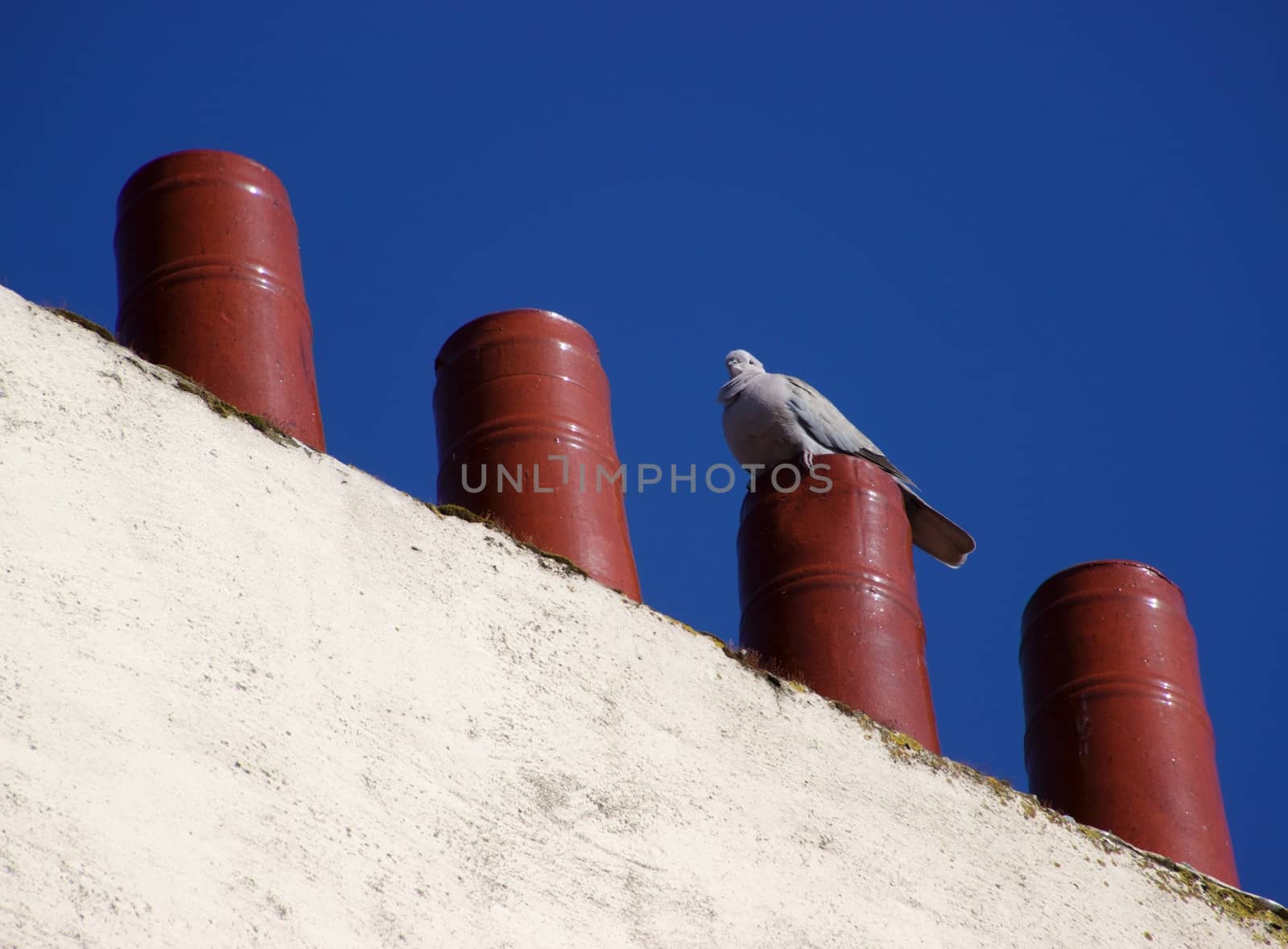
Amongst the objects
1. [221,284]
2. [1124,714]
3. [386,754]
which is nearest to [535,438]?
[221,284]

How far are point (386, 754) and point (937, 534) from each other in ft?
11.7

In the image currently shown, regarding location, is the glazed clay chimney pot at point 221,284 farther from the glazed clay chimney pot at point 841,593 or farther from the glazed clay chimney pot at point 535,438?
the glazed clay chimney pot at point 841,593

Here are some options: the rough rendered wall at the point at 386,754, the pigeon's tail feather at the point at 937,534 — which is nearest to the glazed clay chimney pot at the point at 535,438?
the rough rendered wall at the point at 386,754

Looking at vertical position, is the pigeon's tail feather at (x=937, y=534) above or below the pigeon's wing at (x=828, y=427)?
below

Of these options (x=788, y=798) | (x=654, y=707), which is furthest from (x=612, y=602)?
(x=788, y=798)

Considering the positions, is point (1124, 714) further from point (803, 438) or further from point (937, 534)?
point (803, 438)

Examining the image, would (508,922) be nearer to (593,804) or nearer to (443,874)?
(443,874)

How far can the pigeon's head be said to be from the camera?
29.5ft

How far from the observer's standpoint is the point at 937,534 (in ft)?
26.0

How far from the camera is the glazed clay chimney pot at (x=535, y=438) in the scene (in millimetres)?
6578

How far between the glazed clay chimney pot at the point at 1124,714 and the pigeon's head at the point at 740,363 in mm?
1896

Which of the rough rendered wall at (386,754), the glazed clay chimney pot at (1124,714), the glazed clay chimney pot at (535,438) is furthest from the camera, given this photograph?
the glazed clay chimney pot at (1124,714)

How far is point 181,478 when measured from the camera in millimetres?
5277

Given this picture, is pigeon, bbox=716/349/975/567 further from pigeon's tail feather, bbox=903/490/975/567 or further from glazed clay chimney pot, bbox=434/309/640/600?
glazed clay chimney pot, bbox=434/309/640/600
